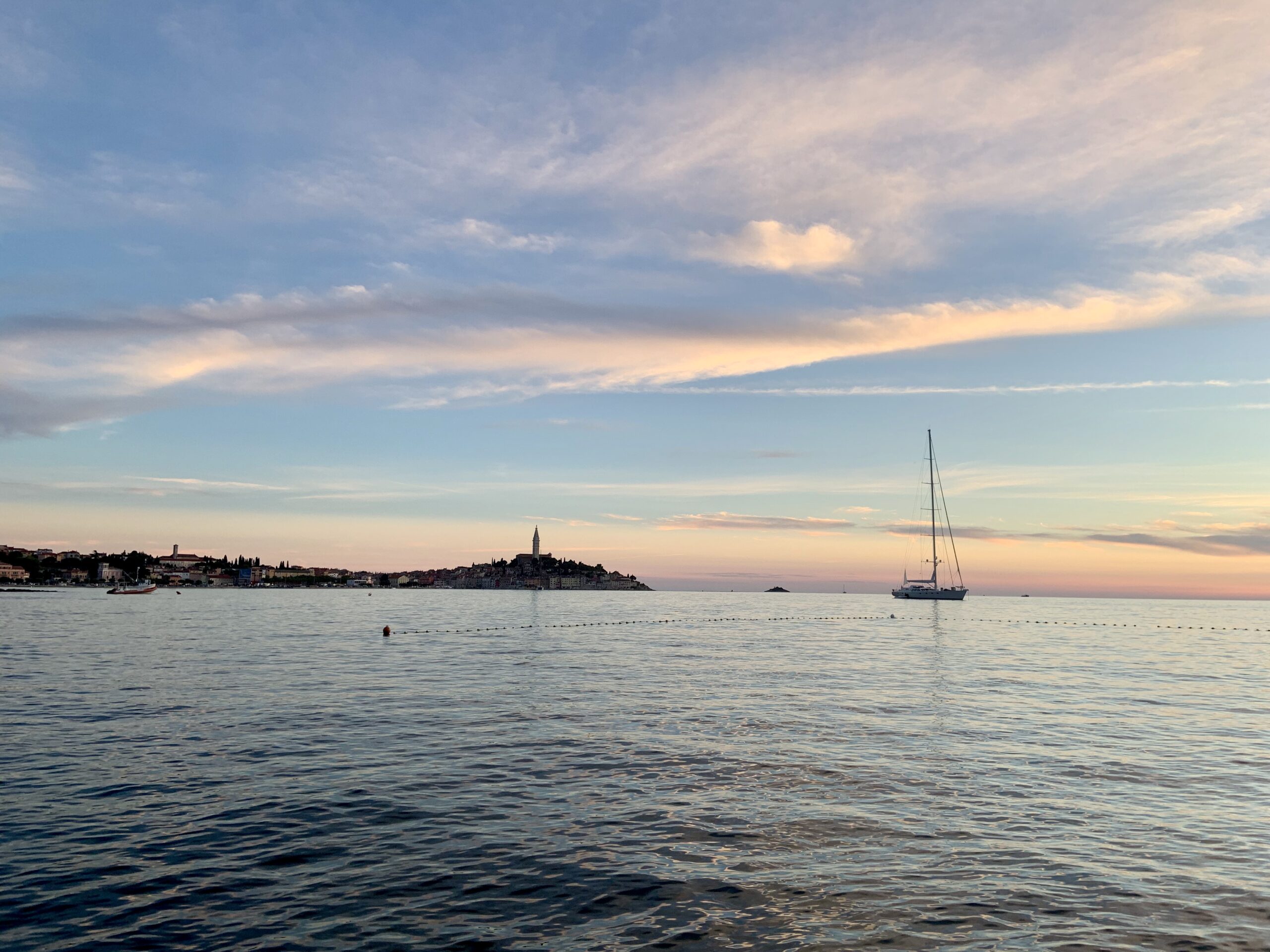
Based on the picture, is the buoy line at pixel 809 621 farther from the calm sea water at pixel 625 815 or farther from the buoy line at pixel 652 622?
the calm sea water at pixel 625 815

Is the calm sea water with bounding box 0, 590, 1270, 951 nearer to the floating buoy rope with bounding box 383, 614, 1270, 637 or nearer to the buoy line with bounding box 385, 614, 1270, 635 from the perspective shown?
the floating buoy rope with bounding box 383, 614, 1270, 637

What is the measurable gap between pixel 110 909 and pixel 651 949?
10181 millimetres

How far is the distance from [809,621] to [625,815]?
14664 centimetres

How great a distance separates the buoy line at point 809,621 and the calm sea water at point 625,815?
7297cm

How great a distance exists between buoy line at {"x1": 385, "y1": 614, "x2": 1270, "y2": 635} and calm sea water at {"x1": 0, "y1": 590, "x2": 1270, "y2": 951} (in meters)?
73.0

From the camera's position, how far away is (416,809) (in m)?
21.9

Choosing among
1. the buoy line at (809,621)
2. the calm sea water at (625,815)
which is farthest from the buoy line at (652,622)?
the calm sea water at (625,815)

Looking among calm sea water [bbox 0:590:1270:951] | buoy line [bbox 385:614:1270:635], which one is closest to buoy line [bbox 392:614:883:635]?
buoy line [bbox 385:614:1270:635]

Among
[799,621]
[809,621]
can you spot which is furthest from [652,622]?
[809,621]

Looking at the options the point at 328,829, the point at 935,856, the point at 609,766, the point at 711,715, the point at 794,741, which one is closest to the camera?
the point at 935,856

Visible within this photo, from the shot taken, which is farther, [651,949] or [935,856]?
[935,856]

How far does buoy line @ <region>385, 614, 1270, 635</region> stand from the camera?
124m

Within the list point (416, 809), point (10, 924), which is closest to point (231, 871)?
point (10, 924)

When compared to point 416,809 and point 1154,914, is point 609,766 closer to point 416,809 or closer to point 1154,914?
point 416,809
